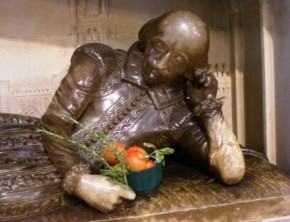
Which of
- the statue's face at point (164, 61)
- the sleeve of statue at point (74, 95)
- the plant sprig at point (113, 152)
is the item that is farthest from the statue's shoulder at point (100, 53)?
the plant sprig at point (113, 152)

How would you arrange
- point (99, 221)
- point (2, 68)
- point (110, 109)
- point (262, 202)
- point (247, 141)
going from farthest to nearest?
point (247, 141), point (2, 68), point (110, 109), point (262, 202), point (99, 221)

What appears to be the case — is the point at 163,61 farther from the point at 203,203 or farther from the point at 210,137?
the point at 203,203

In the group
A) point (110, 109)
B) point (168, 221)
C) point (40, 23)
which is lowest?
point (168, 221)

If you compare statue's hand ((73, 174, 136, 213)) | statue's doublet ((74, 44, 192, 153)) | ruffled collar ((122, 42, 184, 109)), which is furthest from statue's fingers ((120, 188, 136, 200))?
ruffled collar ((122, 42, 184, 109))

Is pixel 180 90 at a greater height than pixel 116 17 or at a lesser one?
lesser

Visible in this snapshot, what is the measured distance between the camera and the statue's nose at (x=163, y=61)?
4.76ft

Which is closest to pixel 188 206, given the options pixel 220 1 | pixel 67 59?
pixel 67 59

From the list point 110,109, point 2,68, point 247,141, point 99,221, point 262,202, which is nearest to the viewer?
point 99,221

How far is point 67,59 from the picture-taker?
2.05 m

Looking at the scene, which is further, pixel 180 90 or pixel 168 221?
pixel 180 90

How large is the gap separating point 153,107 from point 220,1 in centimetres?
88

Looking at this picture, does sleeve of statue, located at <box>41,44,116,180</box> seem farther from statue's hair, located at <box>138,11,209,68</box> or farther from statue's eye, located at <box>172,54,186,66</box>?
statue's eye, located at <box>172,54,186,66</box>

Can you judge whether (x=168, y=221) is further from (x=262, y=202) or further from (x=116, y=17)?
(x=116, y=17)

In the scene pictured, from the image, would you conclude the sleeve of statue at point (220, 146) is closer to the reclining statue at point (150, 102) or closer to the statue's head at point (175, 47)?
the reclining statue at point (150, 102)
